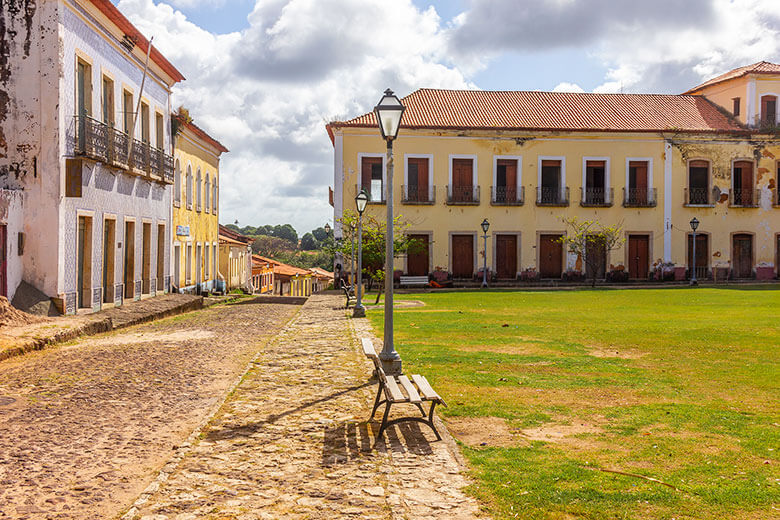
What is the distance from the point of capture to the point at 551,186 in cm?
3130

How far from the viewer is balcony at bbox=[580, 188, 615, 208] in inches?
1217

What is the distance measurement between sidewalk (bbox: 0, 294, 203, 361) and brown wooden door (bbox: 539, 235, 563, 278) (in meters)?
16.6

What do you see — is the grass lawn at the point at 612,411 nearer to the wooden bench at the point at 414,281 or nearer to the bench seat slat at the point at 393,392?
the bench seat slat at the point at 393,392

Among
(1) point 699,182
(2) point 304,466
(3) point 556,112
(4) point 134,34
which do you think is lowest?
(2) point 304,466

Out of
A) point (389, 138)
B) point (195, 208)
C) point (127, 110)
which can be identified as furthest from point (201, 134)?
point (389, 138)

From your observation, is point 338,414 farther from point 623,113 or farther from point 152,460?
point 623,113

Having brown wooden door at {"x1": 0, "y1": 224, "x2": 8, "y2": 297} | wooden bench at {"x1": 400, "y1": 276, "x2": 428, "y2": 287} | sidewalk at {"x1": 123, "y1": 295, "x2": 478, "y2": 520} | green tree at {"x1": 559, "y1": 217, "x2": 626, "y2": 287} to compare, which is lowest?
sidewalk at {"x1": 123, "y1": 295, "x2": 478, "y2": 520}

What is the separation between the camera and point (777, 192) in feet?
104

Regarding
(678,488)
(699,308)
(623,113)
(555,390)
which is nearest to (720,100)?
(623,113)

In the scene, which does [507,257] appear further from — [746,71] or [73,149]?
[73,149]

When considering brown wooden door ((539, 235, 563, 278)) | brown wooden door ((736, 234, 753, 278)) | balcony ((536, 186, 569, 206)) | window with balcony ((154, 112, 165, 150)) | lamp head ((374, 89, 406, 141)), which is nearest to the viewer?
lamp head ((374, 89, 406, 141))

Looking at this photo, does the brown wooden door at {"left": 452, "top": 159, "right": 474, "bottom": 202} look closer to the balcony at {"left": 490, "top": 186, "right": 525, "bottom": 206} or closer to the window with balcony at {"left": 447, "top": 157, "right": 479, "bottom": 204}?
the window with balcony at {"left": 447, "top": 157, "right": 479, "bottom": 204}

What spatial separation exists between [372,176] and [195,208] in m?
7.53

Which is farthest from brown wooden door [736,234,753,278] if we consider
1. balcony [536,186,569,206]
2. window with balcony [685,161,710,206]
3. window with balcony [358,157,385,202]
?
window with balcony [358,157,385,202]
